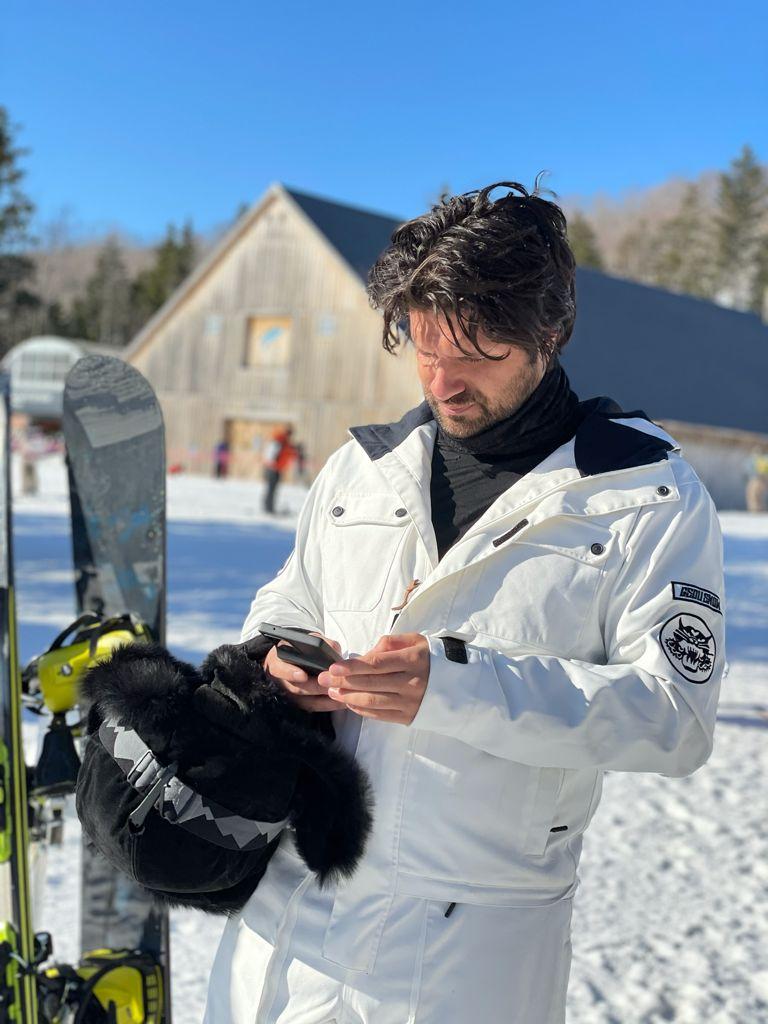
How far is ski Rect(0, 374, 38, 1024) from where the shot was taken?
6.99 ft

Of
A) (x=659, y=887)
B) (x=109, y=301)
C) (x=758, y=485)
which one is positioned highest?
(x=109, y=301)

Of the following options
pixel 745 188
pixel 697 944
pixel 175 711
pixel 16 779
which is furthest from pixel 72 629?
pixel 745 188

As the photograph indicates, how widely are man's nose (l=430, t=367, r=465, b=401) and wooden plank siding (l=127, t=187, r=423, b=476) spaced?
792 inches

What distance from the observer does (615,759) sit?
1304 millimetres

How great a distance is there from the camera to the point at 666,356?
85.1 feet

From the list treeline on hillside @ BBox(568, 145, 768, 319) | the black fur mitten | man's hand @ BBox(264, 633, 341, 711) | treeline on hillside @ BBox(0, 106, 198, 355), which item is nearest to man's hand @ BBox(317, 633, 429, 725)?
man's hand @ BBox(264, 633, 341, 711)

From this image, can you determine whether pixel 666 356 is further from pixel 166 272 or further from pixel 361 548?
pixel 166 272

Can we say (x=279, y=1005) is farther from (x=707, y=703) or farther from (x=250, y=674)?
(x=707, y=703)

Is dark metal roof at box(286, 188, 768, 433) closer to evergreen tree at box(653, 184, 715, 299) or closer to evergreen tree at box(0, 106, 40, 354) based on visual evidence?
evergreen tree at box(0, 106, 40, 354)

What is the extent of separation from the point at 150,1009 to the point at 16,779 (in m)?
0.65

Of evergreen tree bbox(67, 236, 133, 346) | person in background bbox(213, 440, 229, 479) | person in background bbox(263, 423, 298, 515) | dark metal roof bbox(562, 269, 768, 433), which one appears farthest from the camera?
evergreen tree bbox(67, 236, 133, 346)

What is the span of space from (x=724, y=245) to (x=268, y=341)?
4194 centimetres

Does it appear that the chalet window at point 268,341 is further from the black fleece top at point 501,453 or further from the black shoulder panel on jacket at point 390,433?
the black fleece top at point 501,453

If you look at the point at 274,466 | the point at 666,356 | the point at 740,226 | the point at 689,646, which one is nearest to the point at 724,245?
the point at 740,226
